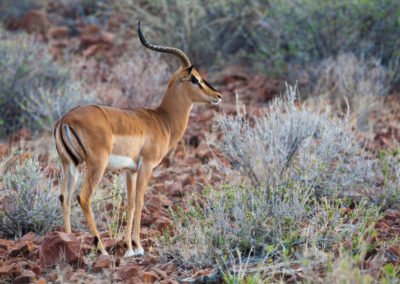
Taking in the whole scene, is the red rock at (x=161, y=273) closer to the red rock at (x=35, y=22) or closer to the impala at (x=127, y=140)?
the impala at (x=127, y=140)

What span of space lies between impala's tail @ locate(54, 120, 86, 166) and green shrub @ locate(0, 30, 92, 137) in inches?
170

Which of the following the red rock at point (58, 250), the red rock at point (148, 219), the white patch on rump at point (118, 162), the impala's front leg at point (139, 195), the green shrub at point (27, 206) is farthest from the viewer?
the red rock at point (148, 219)

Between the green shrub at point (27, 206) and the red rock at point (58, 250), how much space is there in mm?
1061

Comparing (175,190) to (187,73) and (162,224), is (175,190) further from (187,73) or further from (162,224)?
(187,73)

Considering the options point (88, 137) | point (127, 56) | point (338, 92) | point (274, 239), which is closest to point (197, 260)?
point (274, 239)

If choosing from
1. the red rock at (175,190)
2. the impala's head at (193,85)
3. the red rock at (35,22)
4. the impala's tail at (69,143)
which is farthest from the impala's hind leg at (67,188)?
the red rock at (35,22)

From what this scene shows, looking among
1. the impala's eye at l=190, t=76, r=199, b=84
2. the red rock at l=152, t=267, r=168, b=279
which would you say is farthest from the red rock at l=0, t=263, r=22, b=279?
the impala's eye at l=190, t=76, r=199, b=84

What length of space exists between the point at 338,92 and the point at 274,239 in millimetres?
6163

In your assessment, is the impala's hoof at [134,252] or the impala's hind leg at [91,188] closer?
the impala's hind leg at [91,188]

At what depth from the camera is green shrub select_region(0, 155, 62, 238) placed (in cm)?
695

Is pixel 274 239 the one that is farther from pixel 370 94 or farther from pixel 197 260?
pixel 370 94

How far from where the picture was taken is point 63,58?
1409cm

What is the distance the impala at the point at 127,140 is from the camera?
19.9 ft

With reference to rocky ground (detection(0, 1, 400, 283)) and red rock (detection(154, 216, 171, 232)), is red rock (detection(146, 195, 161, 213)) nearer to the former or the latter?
rocky ground (detection(0, 1, 400, 283))
